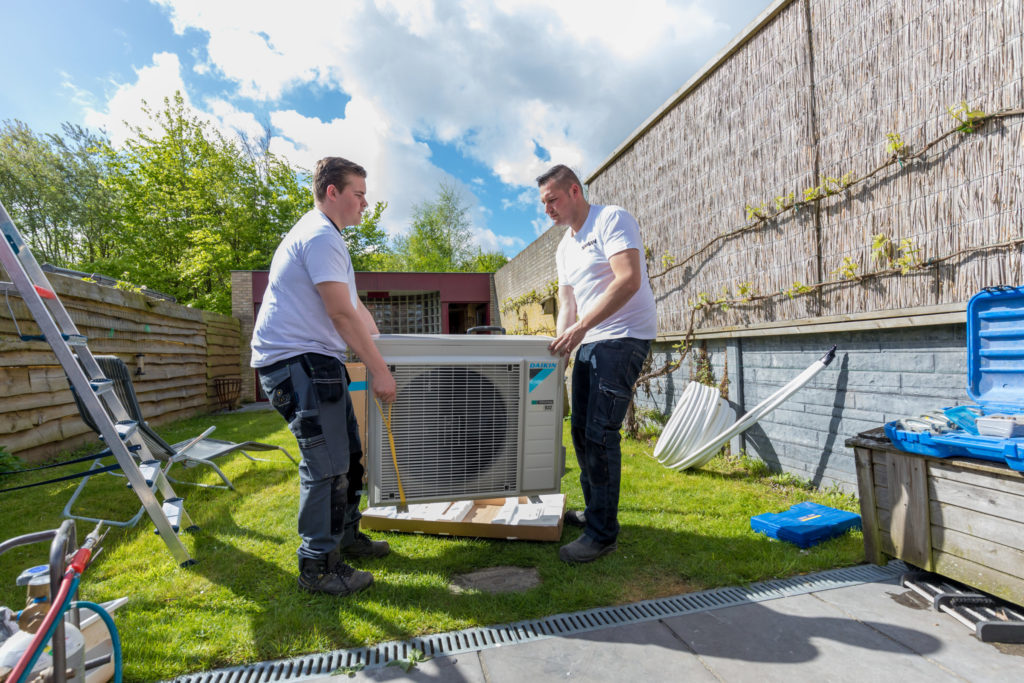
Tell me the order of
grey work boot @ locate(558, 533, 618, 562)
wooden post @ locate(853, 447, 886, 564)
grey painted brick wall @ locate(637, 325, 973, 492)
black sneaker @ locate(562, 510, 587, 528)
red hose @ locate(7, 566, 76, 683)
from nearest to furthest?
1. red hose @ locate(7, 566, 76, 683)
2. wooden post @ locate(853, 447, 886, 564)
3. grey work boot @ locate(558, 533, 618, 562)
4. grey painted brick wall @ locate(637, 325, 973, 492)
5. black sneaker @ locate(562, 510, 587, 528)

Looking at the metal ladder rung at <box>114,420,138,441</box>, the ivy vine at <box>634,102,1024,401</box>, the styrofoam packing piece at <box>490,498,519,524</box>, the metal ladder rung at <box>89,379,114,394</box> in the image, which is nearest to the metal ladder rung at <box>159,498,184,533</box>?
the metal ladder rung at <box>114,420,138,441</box>

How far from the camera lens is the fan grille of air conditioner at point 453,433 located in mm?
2131

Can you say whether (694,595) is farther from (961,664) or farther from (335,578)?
(335,578)

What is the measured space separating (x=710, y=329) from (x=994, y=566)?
2596mm

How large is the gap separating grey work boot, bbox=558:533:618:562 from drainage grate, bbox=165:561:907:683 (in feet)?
1.16

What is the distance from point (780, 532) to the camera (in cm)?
234

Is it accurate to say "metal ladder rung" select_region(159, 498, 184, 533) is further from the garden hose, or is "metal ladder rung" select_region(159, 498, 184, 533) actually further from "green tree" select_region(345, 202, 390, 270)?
"green tree" select_region(345, 202, 390, 270)

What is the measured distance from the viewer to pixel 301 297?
1.94 meters

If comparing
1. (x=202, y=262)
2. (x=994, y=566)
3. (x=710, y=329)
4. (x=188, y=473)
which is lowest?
(x=188, y=473)

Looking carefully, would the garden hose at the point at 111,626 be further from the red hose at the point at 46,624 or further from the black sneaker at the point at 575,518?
the black sneaker at the point at 575,518

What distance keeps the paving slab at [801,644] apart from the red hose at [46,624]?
152cm

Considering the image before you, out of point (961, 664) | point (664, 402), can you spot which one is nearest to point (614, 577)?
point (961, 664)

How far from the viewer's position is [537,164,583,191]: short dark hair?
236cm

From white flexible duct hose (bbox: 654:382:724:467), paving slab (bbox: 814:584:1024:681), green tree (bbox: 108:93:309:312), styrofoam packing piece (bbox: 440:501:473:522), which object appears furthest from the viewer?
green tree (bbox: 108:93:309:312)
